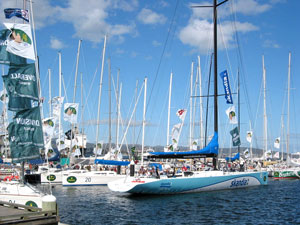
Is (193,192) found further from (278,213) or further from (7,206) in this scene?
(7,206)

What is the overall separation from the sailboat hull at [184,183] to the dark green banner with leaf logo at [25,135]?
10216 millimetres

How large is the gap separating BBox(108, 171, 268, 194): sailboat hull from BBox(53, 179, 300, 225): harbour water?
596 millimetres

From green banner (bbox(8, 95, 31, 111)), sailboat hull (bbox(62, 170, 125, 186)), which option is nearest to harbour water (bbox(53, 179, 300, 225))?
green banner (bbox(8, 95, 31, 111))

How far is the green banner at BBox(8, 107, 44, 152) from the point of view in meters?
19.3

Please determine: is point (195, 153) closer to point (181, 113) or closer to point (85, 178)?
point (85, 178)

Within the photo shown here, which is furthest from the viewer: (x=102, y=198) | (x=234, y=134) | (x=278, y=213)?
(x=234, y=134)

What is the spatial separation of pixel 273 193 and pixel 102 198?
15.1 metres

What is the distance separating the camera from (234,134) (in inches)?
1597

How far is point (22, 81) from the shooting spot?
1938cm

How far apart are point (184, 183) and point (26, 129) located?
48.4 feet

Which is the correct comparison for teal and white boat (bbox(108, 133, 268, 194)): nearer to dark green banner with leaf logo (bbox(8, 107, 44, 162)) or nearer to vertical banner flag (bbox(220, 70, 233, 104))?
vertical banner flag (bbox(220, 70, 233, 104))

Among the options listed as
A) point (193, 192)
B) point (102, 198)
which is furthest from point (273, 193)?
point (102, 198)

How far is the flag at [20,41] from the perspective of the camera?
18.9 m

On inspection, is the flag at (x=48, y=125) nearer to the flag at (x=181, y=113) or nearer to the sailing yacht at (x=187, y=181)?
the flag at (x=181, y=113)
